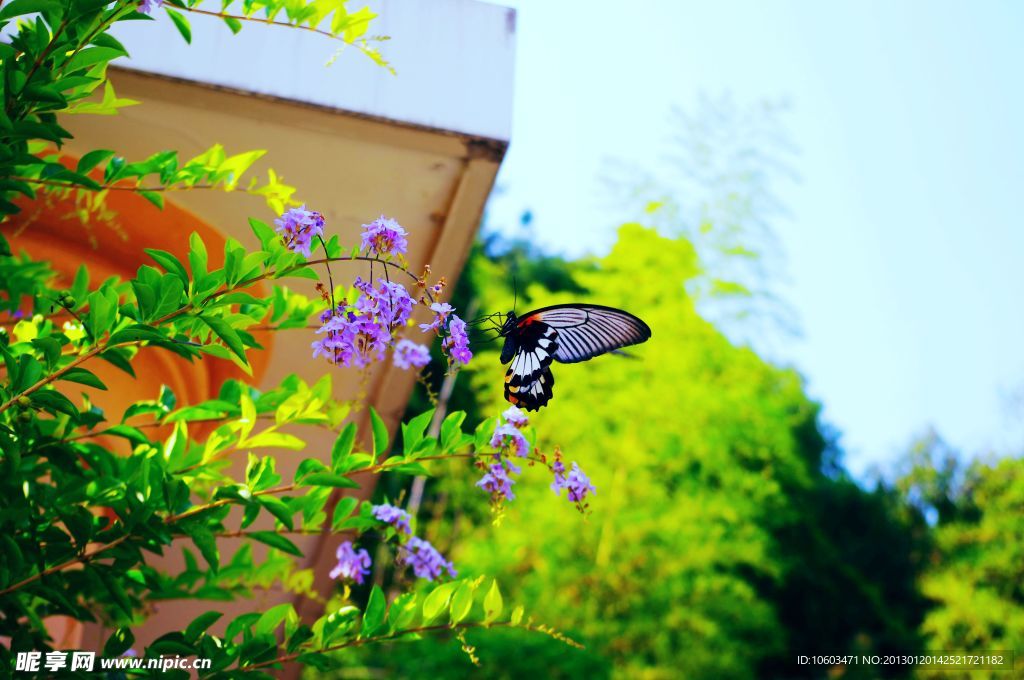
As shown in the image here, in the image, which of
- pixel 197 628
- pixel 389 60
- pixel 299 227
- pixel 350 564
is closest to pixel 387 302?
pixel 299 227

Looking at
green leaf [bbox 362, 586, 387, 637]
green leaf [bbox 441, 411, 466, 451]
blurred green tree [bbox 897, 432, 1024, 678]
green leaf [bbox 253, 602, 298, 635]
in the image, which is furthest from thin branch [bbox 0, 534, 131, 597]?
blurred green tree [bbox 897, 432, 1024, 678]

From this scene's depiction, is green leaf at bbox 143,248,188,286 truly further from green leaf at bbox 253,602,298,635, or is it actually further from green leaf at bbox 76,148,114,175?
green leaf at bbox 253,602,298,635

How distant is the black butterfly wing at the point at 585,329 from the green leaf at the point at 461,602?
47 cm

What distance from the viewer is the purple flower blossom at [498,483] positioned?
1196 millimetres

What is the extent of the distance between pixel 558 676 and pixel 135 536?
4122 millimetres

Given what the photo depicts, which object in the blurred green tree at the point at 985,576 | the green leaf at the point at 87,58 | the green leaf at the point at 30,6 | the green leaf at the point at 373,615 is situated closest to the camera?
the green leaf at the point at 30,6

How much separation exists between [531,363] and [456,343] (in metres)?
0.56

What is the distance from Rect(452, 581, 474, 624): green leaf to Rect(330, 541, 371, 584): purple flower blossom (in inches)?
12.5

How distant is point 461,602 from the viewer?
1.17 meters

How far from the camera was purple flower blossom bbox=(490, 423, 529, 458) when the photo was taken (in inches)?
45.5

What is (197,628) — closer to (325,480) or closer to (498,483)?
(325,480)

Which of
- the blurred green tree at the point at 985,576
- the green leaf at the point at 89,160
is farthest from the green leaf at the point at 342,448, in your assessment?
the blurred green tree at the point at 985,576

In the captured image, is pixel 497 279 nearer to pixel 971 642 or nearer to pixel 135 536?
pixel 971 642

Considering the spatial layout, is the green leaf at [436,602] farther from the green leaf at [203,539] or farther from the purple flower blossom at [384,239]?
the purple flower blossom at [384,239]
